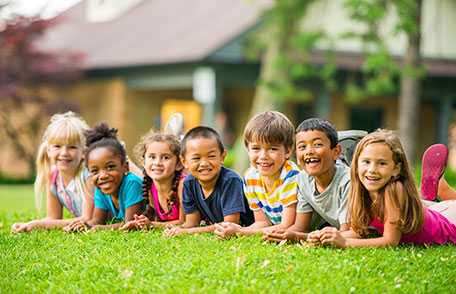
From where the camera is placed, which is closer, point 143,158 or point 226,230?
point 226,230

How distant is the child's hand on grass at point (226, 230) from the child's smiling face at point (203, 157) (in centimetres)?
52

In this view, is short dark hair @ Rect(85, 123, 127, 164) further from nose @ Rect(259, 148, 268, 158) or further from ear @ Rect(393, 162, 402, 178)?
ear @ Rect(393, 162, 402, 178)

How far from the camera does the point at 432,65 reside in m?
21.9

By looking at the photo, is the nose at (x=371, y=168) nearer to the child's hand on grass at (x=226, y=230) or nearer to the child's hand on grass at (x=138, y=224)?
the child's hand on grass at (x=226, y=230)

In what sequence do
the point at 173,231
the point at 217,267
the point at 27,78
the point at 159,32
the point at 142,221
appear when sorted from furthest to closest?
the point at 159,32
the point at 27,78
the point at 142,221
the point at 173,231
the point at 217,267

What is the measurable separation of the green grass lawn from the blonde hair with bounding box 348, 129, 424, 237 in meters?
0.24

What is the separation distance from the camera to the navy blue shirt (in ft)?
20.9

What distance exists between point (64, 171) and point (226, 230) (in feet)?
7.01

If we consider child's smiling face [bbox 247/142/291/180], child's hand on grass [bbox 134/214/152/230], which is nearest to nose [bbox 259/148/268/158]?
child's smiling face [bbox 247/142/291/180]

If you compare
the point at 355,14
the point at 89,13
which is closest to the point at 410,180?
the point at 355,14

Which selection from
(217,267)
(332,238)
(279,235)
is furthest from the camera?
(279,235)

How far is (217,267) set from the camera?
4.84m

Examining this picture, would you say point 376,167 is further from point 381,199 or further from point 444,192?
point 444,192

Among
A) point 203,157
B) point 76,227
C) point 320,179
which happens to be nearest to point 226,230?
point 203,157
